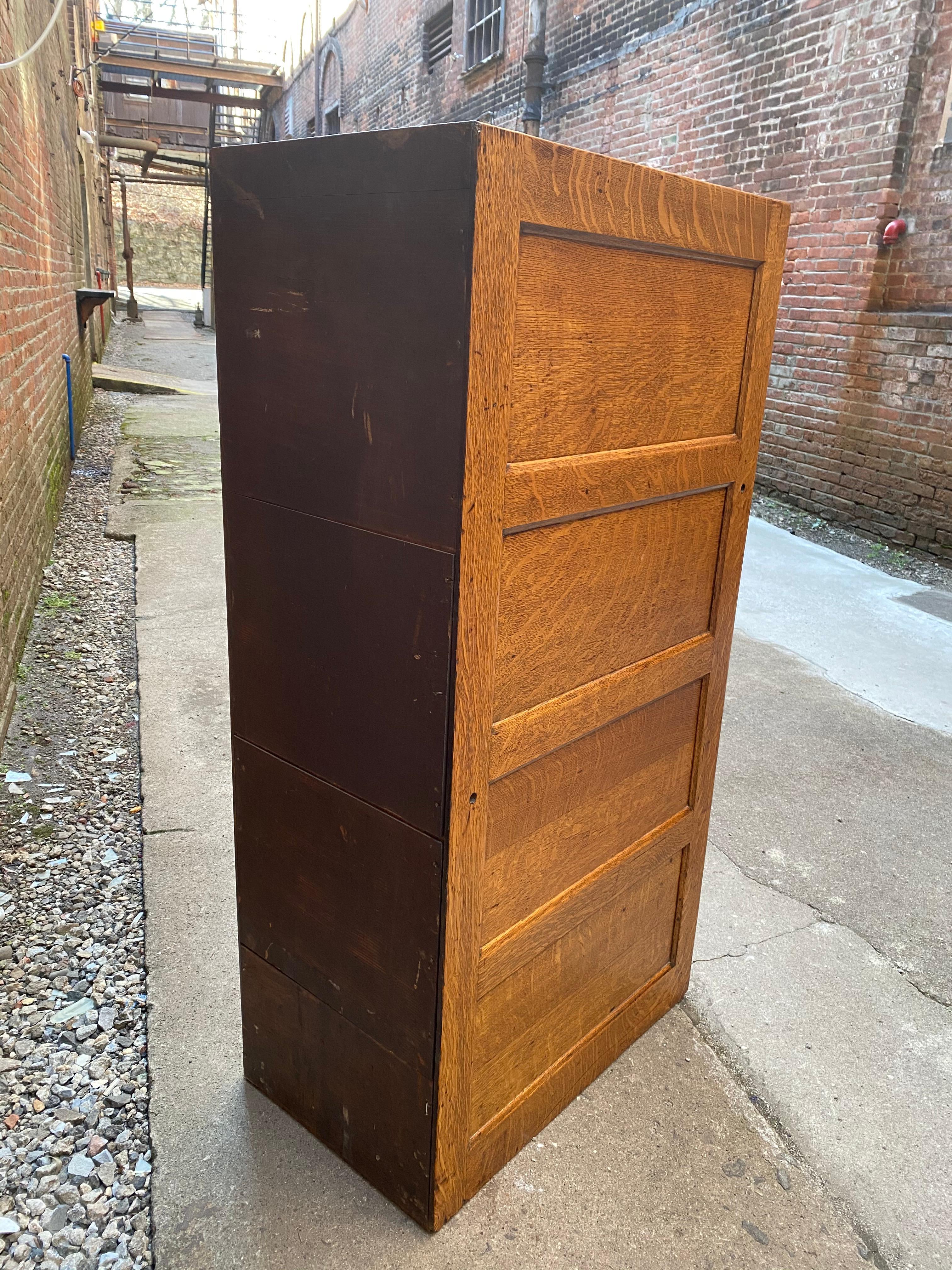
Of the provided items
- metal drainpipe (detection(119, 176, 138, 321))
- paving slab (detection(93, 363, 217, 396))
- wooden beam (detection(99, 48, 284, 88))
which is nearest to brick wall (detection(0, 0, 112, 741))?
paving slab (detection(93, 363, 217, 396))

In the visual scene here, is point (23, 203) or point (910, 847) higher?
point (23, 203)

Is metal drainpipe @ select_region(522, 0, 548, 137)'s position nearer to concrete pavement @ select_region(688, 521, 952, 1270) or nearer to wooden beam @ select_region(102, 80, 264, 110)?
concrete pavement @ select_region(688, 521, 952, 1270)

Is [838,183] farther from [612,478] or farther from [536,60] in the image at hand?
[612,478]

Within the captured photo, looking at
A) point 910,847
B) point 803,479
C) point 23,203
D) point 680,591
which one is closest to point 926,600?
point 803,479

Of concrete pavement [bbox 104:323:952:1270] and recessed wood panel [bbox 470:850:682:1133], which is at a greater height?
recessed wood panel [bbox 470:850:682:1133]

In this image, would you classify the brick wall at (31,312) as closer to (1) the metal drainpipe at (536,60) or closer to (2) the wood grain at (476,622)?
(2) the wood grain at (476,622)

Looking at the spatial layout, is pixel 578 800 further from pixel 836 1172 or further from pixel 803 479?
pixel 803 479

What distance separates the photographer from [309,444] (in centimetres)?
134

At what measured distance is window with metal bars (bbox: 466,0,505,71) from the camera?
35.3 ft

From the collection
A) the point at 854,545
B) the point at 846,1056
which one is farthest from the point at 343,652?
the point at 854,545

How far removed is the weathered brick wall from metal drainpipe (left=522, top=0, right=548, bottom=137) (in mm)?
20699

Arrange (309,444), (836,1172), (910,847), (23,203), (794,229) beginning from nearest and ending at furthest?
(309,444), (836,1172), (910,847), (23,203), (794,229)

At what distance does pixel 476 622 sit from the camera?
125cm

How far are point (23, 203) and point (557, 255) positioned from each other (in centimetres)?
441
